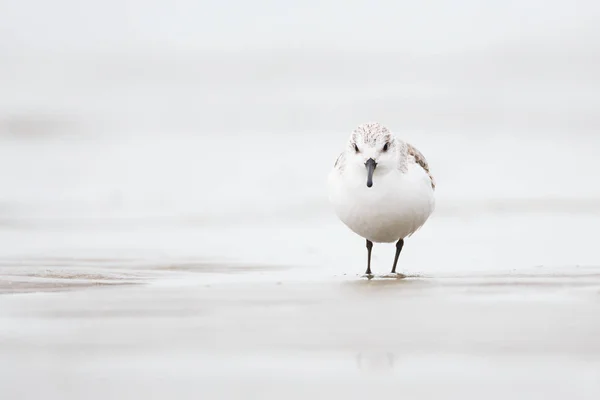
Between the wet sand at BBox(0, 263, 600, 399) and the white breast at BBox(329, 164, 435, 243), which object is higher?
the white breast at BBox(329, 164, 435, 243)

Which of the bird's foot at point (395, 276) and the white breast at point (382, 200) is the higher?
the white breast at point (382, 200)

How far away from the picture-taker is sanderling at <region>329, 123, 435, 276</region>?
7395 mm

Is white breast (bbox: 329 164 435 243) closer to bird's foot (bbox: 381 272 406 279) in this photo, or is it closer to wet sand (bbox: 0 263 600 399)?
bird's foot (bbox: 381 272 406 279)

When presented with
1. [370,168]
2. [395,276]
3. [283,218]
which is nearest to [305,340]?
[370,168]

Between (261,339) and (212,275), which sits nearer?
(261,339)

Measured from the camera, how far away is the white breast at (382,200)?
739 centimetres

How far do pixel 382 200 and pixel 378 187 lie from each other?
0.08 m

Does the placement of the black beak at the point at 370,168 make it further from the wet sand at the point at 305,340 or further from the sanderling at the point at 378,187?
the wet sand at the point at 305,340

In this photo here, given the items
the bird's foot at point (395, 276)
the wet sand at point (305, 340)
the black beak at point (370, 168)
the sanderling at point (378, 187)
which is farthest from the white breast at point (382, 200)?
the wet sand at point (305, 340)

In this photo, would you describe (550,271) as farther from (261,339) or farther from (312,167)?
(312,167)

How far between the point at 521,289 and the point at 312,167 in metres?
8.04

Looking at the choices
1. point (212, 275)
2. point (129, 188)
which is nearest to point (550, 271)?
point (212, 275)

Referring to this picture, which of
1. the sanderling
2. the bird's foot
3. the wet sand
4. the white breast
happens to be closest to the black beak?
the sanderling

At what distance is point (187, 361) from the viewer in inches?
177
